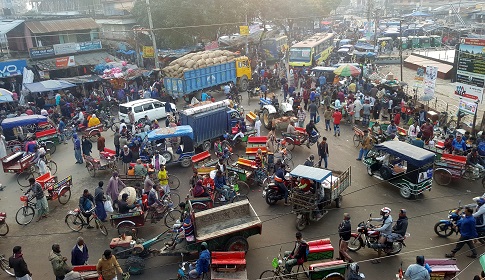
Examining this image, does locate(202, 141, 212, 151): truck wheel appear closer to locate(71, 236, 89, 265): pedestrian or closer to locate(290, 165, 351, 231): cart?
locate(290, 165, 351, 231): cart

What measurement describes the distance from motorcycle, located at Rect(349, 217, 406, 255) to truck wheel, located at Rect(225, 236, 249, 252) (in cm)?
291

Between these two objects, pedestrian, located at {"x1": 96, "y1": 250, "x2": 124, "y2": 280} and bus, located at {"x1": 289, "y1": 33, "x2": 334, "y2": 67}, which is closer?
pedestrian, located at {"x1": 96, "y1": 250, "x2": 124, "y2": 280}

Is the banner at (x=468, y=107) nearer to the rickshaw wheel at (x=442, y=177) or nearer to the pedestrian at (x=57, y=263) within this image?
the rickshaw wheel at (x=442, y=177)

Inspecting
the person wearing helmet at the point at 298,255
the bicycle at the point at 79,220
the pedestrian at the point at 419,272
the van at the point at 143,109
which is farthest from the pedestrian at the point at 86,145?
the pedestrian at the point at 419,272

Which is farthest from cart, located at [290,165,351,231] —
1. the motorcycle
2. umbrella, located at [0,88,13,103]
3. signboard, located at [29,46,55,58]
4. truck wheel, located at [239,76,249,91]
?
signboard, located at [29,46,55,58]

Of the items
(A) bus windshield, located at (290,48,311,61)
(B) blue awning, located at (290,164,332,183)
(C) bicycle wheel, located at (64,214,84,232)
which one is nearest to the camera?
(B) blue awning, located at (290,164,332,183)

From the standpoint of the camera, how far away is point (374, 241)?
34.9ft

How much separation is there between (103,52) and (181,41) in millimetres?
7212

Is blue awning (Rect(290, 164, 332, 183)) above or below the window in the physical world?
above

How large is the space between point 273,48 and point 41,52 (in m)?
21.2

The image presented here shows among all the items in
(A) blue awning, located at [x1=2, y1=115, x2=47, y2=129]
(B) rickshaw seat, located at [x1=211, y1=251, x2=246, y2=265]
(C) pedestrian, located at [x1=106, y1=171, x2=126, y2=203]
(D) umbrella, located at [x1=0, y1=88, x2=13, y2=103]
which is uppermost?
(D) umbrella, located at [x1=0, y1=88, x2=13, y2=103]

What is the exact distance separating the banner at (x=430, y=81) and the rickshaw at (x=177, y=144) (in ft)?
40.3

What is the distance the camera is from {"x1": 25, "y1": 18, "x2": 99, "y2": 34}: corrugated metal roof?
3078 centimetres

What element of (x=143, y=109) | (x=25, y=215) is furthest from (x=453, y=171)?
(x=143, y=109)
